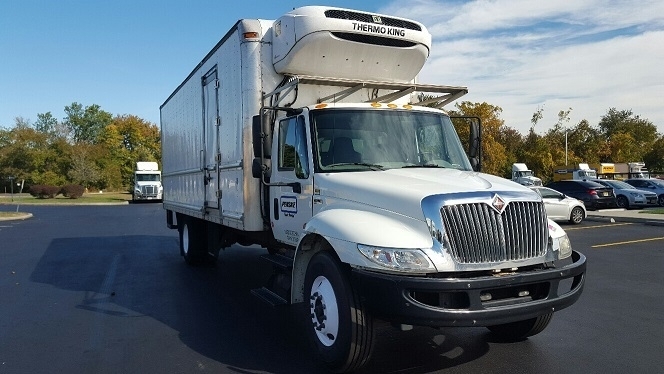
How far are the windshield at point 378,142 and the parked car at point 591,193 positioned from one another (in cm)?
2005

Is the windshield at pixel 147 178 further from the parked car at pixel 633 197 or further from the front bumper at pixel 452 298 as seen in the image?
the front bumper at pixel 452 298

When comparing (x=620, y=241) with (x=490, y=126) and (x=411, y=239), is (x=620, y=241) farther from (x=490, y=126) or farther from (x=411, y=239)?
(x=490, y=126)

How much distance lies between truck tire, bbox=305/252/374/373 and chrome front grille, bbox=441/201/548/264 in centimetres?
91

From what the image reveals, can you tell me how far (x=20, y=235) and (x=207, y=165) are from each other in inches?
494

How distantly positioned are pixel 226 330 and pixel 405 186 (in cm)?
289

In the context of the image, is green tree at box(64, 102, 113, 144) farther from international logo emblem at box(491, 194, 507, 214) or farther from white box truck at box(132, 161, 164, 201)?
international logo emblem at box(491, 194, 507, 214)

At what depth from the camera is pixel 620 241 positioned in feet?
45.6

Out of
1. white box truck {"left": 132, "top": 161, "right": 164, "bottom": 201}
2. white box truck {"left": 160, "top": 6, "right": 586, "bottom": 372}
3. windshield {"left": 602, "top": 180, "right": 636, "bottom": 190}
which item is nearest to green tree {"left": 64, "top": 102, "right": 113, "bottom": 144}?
white box truck {"left": 132, "top": 161, "right": 164, "bottom": 201}

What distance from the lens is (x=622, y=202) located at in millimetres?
26781

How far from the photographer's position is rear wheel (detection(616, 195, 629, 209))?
26.6m

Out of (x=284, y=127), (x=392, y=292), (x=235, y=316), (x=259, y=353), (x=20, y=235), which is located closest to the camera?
(x=392, y=292)

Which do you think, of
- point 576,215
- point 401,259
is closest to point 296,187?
point 401,259

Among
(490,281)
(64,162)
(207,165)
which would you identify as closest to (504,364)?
(490,281)

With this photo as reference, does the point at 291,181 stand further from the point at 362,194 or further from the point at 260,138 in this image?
the point at 362,194
